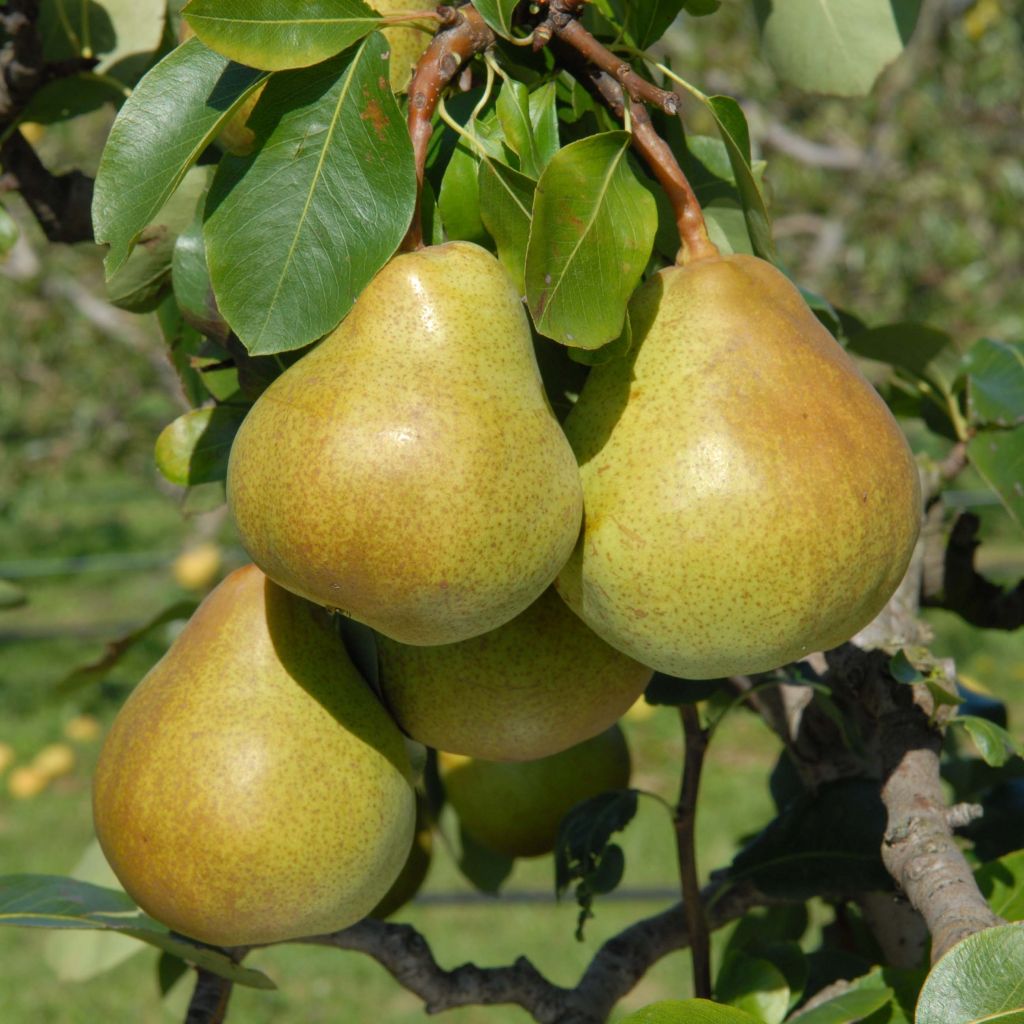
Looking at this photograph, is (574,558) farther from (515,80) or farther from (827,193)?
(827,193)

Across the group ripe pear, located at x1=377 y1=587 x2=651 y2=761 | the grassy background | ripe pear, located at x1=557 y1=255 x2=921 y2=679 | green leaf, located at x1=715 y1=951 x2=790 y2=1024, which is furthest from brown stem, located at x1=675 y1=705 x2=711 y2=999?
the grassy background

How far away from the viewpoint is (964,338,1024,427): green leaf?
4.06ft

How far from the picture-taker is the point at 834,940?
1.34m

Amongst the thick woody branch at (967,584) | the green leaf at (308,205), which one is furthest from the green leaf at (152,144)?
the thick woody branch at (967,584)

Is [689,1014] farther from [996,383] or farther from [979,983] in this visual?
[996,383]

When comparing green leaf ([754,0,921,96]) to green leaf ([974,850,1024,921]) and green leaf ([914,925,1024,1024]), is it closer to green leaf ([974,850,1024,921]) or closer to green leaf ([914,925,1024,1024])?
green leaf ([974,850,1024,921])

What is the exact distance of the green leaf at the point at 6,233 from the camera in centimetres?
106

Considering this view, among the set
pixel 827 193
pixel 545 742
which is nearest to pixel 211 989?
pixel 545 742

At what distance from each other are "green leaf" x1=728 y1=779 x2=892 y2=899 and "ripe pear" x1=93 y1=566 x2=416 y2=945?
13.5 inches

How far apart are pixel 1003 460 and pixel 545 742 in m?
0.56

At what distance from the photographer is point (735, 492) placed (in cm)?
70

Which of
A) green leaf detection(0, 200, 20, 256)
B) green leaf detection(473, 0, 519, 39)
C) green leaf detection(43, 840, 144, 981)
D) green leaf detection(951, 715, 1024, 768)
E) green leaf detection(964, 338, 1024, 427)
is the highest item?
green leaf detection(473, 0, 519, 39)

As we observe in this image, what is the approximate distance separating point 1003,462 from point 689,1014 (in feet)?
2.25

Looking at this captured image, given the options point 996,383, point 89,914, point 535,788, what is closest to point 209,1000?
point 89,914
